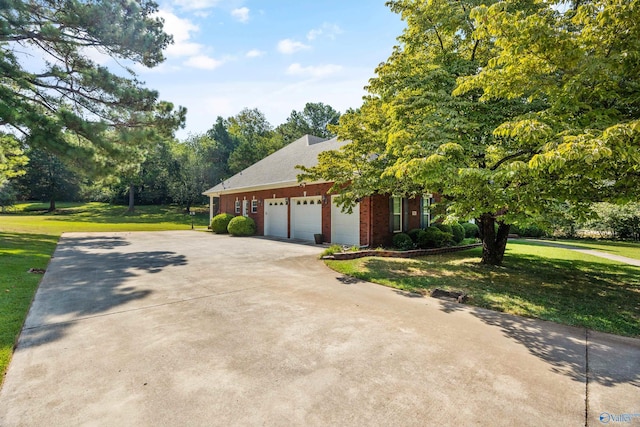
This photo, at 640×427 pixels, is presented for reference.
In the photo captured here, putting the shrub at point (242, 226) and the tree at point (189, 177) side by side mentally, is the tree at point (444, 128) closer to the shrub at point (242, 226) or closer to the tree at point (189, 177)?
the shrub at point (242, 226)

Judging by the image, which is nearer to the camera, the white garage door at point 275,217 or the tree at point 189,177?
the white garage door at point 275,217

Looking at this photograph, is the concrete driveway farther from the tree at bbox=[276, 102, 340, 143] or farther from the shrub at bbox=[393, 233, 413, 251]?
the tree at bbox=[276, 102, 340, 143]

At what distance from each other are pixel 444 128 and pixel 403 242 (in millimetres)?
7218

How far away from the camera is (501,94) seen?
17.7ft

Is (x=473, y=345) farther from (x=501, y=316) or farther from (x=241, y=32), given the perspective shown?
(x=241, y=32)

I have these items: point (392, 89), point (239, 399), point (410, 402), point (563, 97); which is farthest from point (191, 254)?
point (563, 97)

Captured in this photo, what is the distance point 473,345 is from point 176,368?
352 cm

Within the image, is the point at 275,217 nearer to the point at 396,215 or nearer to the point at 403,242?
the point at 396,215

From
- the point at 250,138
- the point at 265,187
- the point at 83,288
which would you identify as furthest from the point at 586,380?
the point at 250,138

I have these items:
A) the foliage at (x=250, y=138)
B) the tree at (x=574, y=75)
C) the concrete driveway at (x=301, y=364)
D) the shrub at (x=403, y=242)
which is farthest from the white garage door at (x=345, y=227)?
the foliage at (x=250, y=138)

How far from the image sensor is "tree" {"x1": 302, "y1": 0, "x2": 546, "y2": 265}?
577cm

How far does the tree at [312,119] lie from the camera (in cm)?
5197

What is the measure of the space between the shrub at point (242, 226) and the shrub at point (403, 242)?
371 inches

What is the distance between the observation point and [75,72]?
1298 cm
